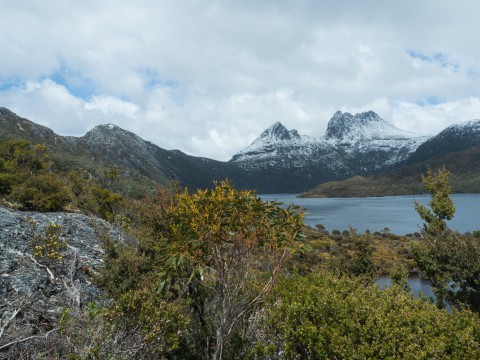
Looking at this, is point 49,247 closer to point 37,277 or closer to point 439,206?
point 37,277

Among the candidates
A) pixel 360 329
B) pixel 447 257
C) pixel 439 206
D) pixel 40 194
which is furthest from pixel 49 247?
pixel 439 206

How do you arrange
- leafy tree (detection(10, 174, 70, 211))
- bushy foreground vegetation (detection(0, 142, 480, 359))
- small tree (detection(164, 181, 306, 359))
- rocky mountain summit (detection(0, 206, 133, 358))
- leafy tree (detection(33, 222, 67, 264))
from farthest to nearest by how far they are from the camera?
leafy tree (detection(10, 174, 70, 211))
leafy tree (detection(33, 222, 67, 264))
rocky mountain summit (detection(0, 206, 133, 358))
small tree (detection(164, 181, 306, 359))
bushy foreground vegetation (detection(0, 142, 480, 359))

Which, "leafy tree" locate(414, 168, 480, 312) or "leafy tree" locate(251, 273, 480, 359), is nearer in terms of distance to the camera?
"leafy tree" locate(251, 273, 480, 359)

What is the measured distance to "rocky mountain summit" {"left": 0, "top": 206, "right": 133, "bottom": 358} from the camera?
12066 millimetres

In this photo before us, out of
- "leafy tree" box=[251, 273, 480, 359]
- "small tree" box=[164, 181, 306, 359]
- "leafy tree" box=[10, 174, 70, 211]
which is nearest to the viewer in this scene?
"leafy tree" box=[251, 273, 480, 359]

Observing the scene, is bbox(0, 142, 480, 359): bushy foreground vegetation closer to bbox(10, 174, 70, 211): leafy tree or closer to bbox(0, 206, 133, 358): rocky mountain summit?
bbox(0, 206, 133, 358): rocky mountain summit

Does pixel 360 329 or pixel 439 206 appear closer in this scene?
pixel 360 329

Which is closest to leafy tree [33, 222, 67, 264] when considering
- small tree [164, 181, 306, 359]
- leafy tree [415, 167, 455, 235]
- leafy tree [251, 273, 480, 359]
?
small tree [164, 181, 306, 359]

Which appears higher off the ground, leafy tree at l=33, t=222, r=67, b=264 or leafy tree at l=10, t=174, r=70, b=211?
leafy tree at l=10, t=174, r=70, b=211

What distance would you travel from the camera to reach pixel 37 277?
54.3 ft

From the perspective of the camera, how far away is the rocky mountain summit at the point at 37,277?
39.6 ft

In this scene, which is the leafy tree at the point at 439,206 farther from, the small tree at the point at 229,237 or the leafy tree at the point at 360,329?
the small tree at the point at 229,237

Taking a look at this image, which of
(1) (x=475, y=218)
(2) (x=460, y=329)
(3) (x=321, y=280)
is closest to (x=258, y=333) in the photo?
(3) (x=321, y=280)

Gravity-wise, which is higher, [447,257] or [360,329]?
[360,329]
